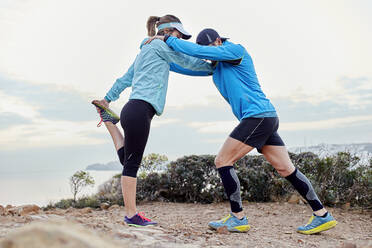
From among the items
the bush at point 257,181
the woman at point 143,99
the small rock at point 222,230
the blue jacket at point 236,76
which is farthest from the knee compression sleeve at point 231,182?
the bush at point 257,181

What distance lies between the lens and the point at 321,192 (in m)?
6.38

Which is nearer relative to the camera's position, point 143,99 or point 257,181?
point 143,99

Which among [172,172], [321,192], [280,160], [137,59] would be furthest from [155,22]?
[321,192]

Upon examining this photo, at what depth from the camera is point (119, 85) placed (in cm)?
461

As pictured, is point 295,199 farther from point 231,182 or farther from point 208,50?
point 208,50

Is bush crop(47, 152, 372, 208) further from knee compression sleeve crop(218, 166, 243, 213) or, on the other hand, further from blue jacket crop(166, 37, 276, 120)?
blue jacket crop(166, 37, 276, 120)

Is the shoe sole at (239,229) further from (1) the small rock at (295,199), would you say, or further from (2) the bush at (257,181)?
(1) the small rock at (295,199)

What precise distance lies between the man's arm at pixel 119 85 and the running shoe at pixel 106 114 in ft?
0.49

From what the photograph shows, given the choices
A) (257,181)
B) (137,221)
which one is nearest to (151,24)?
(137,221)

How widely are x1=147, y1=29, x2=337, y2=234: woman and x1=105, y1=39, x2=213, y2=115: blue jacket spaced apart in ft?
0.37

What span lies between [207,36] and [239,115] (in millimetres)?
954

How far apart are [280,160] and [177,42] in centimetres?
175

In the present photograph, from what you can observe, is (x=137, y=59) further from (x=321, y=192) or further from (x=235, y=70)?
(x=321, y=192)

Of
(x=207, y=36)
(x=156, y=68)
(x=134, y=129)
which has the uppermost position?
(x=207, y=36)
